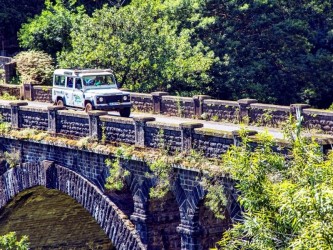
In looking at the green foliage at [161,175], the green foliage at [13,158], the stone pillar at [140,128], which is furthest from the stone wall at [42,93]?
the green foliage at [161,175]

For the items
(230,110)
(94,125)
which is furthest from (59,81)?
(94,125)

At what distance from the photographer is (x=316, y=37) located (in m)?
55.7

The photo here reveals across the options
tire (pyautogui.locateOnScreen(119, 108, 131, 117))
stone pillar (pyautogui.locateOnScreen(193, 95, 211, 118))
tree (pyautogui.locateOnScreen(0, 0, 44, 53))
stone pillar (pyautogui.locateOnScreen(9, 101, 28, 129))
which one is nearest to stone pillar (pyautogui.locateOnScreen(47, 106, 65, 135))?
stone pillar (pyautogui.locateOnScreen(9, 101, 28, 129))

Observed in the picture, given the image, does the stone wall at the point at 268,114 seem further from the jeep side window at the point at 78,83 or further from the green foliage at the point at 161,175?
the jeep side window at the point at 78,83

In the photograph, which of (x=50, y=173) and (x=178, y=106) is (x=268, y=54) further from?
(x=50, y=173)

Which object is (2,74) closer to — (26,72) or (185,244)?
(26,72)

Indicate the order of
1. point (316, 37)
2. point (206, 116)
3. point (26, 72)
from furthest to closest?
point (316, 37) < point (26, 72) < point (206, 116)

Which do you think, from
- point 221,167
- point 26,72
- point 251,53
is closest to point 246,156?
point 221,167

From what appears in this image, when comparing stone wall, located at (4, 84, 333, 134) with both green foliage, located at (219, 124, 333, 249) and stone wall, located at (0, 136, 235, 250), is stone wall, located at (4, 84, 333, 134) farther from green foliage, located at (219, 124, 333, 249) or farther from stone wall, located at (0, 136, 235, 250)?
green foliage, located at (219, 124, 333, 249)

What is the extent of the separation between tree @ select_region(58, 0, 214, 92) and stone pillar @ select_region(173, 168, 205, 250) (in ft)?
58.3

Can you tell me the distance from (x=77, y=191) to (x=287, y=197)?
12.2 metres

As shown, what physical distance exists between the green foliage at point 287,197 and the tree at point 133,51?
22.4 meters

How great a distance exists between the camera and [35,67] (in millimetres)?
43188

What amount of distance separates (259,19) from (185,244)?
3152 centimetres
